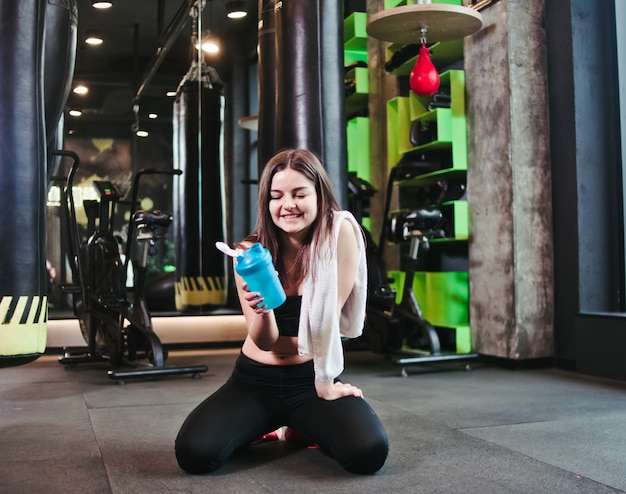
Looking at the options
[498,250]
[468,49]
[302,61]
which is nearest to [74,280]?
[302,61]

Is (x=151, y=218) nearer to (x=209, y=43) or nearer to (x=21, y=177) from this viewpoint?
(x=209, y=43)

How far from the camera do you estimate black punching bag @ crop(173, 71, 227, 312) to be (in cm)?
578

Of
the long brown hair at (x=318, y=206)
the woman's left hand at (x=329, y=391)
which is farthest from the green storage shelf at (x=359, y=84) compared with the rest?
the woman's left hand at (x=329, y=391)

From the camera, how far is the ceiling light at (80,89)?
541 cm

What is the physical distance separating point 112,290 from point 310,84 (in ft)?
6.58

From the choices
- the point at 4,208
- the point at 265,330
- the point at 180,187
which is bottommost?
the point at 265,330

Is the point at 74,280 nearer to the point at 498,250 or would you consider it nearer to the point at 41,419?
the point at 41,419

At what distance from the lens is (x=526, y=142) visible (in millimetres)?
4523

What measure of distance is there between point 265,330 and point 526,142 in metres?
2.88

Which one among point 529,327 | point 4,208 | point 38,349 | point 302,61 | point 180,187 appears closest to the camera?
point 4,208

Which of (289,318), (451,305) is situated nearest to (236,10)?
(451,305)

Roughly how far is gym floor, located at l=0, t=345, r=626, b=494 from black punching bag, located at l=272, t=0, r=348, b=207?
1253mm

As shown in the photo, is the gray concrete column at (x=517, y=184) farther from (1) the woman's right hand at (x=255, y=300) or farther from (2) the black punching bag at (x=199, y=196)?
(1) the woman's right hand at (x=255, y=300)

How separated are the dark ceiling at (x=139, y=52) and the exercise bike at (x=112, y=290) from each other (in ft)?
3.36
